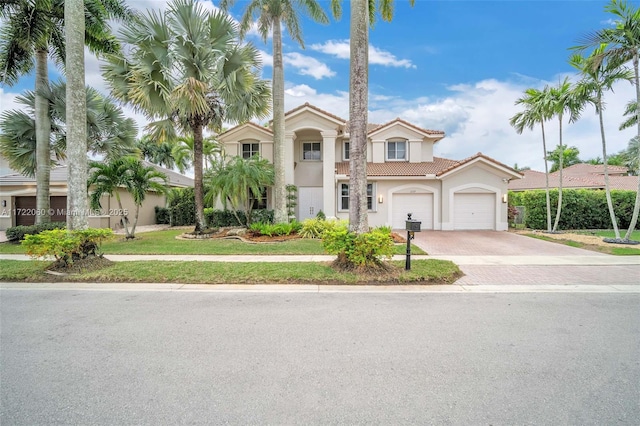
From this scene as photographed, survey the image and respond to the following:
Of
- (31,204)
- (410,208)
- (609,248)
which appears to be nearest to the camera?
(609,248)

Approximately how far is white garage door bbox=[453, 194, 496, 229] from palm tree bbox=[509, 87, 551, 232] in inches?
106

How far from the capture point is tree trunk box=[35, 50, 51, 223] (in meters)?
12.9

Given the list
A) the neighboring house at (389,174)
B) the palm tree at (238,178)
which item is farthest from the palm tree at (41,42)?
the neighboring house at (389,174)

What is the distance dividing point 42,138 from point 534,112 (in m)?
23.2

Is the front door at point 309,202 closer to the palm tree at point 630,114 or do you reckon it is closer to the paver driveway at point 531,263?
the paver driveway at point 531,263

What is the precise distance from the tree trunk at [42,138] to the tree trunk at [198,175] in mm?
6215

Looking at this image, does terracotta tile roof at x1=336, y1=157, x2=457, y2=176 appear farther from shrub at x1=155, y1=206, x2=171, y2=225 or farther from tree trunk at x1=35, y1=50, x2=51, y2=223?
shrub at x1=155, y1=206, x2=171, y2=225

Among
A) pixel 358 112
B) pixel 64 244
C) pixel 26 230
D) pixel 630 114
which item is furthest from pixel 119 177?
pixel 630 114

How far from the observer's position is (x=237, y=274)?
A: 23.6ft

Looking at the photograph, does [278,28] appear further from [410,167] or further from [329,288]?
[329,288]

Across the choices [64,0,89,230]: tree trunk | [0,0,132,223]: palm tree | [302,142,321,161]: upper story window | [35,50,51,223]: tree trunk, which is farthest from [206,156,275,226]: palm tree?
[0,0,132,223]: palm tree

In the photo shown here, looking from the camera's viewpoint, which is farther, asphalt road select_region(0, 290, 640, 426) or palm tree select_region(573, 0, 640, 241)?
palm tree select_region(573, 0, 640, 241)

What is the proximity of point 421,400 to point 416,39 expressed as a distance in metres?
14.4

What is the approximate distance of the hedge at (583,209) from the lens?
17375 mm
